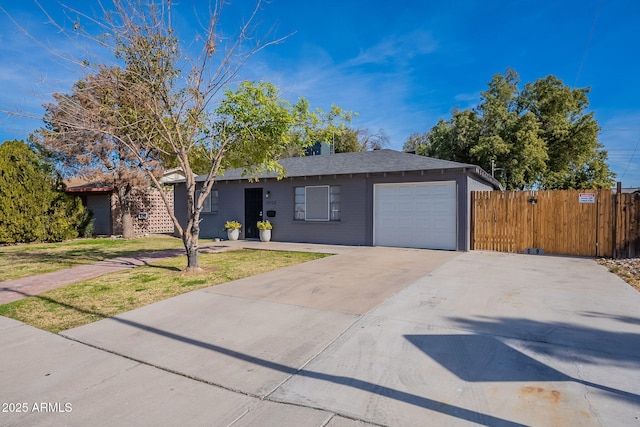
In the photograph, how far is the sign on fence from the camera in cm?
960

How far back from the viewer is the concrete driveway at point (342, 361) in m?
2.41

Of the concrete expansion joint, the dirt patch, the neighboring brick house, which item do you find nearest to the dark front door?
the neighboring brick house

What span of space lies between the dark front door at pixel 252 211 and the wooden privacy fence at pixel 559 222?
8185mm

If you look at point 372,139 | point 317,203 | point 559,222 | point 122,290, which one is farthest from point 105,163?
point 372,139

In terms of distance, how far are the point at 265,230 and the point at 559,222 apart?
9.77 metres

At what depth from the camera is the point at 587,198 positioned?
31.7 ft

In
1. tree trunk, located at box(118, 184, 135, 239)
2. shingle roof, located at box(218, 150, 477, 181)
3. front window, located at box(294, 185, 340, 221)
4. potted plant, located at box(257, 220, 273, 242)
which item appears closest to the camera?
shingle roof, located at box(218, 150, 477, 181)

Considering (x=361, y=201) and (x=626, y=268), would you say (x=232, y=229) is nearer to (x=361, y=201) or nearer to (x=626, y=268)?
(x=361, y=201)

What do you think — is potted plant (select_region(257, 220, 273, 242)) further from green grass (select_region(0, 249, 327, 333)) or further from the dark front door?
green grass (select_region(0, 249, 327, 333))

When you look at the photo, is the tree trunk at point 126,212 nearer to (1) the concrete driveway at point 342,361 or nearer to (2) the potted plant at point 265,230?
(2) the potted plant at point 265,230

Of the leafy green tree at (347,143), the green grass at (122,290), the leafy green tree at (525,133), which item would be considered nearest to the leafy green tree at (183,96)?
the green grass at (122,290)

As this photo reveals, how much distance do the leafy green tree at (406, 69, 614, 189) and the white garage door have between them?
11.8 metres

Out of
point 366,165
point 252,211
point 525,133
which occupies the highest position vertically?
point 525,133

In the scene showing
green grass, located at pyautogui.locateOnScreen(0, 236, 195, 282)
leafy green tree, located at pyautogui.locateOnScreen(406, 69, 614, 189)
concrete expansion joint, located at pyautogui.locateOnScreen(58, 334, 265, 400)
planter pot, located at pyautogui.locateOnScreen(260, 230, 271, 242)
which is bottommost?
concrete expansion joint, located at pyautogui.locateOnScreen(58, 334, 265, 400)
